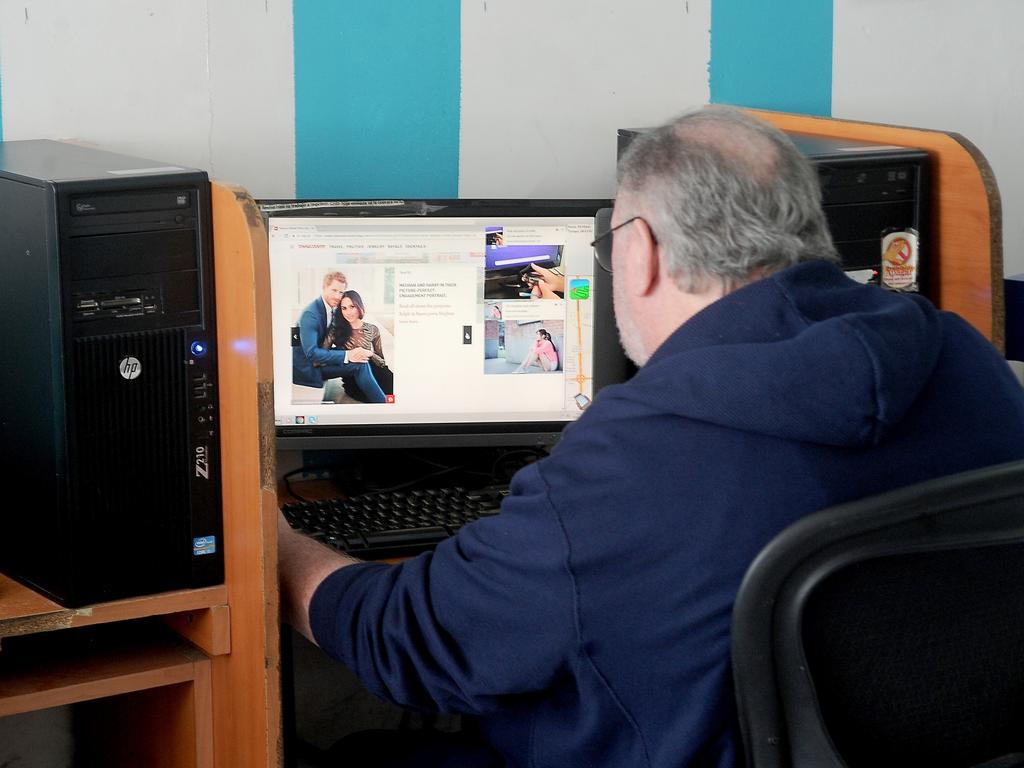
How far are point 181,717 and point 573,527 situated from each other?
0.72 meters

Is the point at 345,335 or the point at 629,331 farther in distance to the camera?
the point at 345,335

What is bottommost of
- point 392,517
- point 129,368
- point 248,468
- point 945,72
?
point 392,517

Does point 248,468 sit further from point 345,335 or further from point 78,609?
point 345,335

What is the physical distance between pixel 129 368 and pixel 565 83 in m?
1.03

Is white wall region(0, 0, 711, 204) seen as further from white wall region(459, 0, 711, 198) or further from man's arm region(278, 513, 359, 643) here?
man's arm region(278, 513, 359, 643)

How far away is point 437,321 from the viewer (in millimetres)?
1821


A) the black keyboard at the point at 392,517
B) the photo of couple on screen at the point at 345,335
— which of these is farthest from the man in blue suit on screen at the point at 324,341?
the black keyboard at the point at 392,517

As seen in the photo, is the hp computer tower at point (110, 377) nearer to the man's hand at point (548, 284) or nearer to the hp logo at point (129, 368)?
the hp logo at point (129, 368)

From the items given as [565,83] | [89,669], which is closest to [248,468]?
[89,669]

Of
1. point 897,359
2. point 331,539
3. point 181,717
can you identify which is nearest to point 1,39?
point 331,539

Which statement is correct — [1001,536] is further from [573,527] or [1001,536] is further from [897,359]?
[573,527]

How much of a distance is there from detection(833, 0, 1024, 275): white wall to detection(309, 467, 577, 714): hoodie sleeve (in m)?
1.49

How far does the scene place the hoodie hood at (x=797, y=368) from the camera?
0.96m

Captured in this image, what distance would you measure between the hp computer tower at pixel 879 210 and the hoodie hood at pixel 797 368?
65 centimetres
